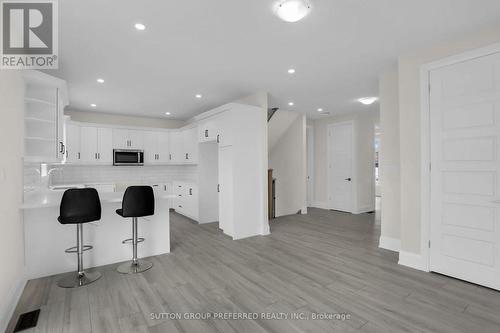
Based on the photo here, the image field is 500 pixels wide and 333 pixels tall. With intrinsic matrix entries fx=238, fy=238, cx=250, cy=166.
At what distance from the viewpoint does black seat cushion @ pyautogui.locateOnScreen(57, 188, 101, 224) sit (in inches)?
105

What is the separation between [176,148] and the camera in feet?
23.1

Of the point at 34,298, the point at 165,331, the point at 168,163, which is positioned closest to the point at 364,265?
the point at 165,331

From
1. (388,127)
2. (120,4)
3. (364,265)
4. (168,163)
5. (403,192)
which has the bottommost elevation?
(364,265)

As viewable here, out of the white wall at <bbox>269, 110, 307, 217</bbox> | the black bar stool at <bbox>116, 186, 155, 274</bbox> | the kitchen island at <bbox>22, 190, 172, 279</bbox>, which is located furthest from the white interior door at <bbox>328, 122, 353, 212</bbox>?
the black bar stool at <bbox>116, 186, 155, 274</bbox>

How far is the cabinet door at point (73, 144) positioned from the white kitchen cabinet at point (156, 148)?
1579 millimetres

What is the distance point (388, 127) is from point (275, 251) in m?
2.74

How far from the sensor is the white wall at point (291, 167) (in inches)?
259

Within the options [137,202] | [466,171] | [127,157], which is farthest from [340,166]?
[127,157]

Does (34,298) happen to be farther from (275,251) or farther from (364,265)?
(364,265)

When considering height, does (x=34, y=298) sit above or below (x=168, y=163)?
below

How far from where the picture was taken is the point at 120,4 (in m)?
2.21

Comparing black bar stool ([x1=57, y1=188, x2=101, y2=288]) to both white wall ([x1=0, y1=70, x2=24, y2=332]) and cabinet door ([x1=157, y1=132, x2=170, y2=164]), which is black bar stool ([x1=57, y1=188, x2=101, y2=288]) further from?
cabinet door ([x1=157, y1=132, x2=170, y2=164])

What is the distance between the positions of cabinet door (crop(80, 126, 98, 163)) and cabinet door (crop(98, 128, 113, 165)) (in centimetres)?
11

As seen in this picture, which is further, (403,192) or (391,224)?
(391,224)
